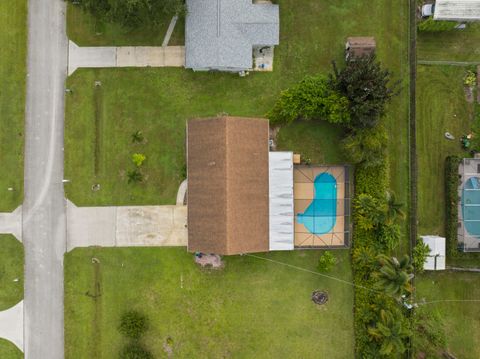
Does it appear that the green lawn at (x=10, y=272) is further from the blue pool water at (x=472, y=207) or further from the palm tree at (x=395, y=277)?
the blue pool water at (x=472, y=207)

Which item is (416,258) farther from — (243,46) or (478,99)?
(243,46)

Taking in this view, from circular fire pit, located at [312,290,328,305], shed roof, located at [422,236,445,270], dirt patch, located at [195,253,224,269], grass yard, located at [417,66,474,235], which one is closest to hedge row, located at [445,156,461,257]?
grass yard, located at [417,66,474,235]

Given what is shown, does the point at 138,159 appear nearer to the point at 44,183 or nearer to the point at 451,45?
the point at 44,183

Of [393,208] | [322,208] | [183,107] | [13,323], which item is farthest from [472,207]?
[13,323]

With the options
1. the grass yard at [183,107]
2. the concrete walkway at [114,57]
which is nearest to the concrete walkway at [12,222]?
the grass yard at [183,107]

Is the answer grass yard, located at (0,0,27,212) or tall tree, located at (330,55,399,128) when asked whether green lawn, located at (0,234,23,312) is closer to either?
grass yard, located at (0,0,27,212)

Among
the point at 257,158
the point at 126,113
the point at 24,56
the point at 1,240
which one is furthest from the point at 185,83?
the point at 1,240
